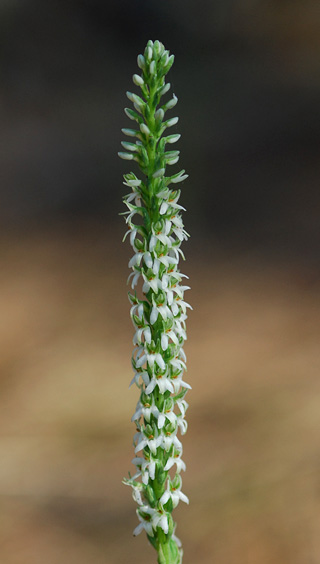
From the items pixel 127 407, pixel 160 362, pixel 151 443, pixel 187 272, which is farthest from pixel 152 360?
pixel 187 272

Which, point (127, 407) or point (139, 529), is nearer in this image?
point (139, 529)

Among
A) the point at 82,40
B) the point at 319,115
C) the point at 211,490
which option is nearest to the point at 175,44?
the point at 82,40

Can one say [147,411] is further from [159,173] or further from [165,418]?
[159,173]

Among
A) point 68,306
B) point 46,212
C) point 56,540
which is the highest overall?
point 46,212

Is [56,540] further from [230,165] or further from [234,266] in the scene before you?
[230,165]

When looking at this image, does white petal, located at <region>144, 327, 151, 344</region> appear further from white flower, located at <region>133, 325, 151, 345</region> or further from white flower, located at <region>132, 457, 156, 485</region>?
white flower, located at <region>132, 457, 156, 485</region>

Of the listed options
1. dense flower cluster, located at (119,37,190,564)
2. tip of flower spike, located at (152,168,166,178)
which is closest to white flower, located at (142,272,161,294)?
dense flower cluster, located at (119,37,190,564)
